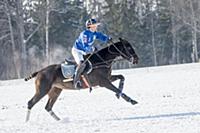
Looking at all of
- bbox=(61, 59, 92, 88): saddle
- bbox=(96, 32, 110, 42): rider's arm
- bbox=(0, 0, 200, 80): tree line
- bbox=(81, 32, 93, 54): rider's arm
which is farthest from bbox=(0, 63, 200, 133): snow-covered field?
bbox=(0, 0, 200, 80): tree line

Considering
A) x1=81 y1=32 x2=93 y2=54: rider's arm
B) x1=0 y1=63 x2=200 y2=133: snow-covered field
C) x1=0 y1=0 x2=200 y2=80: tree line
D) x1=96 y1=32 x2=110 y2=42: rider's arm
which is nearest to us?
x1=0 y1=63 x2=200 y2=133: snow-covered field

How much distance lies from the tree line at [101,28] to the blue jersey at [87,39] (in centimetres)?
3811

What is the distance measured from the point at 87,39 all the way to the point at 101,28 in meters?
47.7

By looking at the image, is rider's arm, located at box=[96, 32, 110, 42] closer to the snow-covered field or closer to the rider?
the rider

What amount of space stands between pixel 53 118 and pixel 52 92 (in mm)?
877

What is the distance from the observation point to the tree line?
55312 mm

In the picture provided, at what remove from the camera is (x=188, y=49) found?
217 feet

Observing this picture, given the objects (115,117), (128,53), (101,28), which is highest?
(128,53)

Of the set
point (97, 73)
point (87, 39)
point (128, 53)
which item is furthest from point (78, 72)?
point (128, 53)

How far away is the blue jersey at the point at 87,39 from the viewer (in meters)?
13.7

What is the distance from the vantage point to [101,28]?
201 ft

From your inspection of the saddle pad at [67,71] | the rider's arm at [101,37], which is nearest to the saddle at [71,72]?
the saddle pad at [67,71]

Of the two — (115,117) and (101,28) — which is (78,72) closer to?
(115,117)

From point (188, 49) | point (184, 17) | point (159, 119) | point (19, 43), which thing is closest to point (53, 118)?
point (159, 119)
